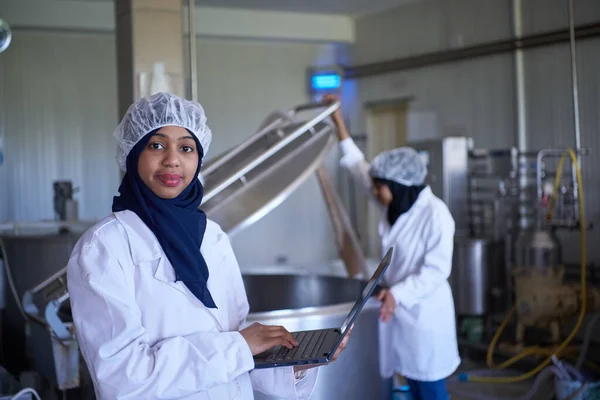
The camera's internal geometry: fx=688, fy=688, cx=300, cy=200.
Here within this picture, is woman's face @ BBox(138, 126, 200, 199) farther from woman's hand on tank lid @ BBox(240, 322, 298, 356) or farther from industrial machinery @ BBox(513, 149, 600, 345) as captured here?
industrial machinery @ BBox(513, 149, 600, 345)

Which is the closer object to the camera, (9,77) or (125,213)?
(125,213)

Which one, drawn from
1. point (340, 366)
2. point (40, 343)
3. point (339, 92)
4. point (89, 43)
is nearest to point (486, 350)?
point (340, 366)

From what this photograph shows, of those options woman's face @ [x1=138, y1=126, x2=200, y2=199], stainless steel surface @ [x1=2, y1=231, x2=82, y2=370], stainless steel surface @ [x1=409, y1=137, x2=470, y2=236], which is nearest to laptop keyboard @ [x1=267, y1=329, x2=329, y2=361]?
woman's face @ [x1=138, y1=126, x2=200, y2=199]

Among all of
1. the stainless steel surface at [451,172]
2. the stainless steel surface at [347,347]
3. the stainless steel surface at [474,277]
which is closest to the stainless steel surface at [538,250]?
the stainless steel surface at [474,277]

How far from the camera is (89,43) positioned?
6.57 meters

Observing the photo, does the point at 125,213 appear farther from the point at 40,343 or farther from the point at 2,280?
the point at 2,280

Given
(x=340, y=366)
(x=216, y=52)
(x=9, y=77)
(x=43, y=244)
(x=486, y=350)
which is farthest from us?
(x=216, y=52)

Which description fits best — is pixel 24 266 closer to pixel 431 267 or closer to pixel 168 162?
pixel 431 267

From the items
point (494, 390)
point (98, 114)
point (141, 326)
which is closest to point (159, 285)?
point (141, 326)

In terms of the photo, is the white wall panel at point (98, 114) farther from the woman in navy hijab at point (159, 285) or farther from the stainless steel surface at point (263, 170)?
the woman in navy hijab at point (159, 285)

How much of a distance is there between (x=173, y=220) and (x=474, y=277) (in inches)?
153

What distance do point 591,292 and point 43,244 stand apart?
132 inches

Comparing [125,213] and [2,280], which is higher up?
[125,213]

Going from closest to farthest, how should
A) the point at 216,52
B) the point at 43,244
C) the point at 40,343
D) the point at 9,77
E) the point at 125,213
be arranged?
the point at 125,213, the point at 40,343, the point at 43,244, the point at 9,77, the point at 216,52
